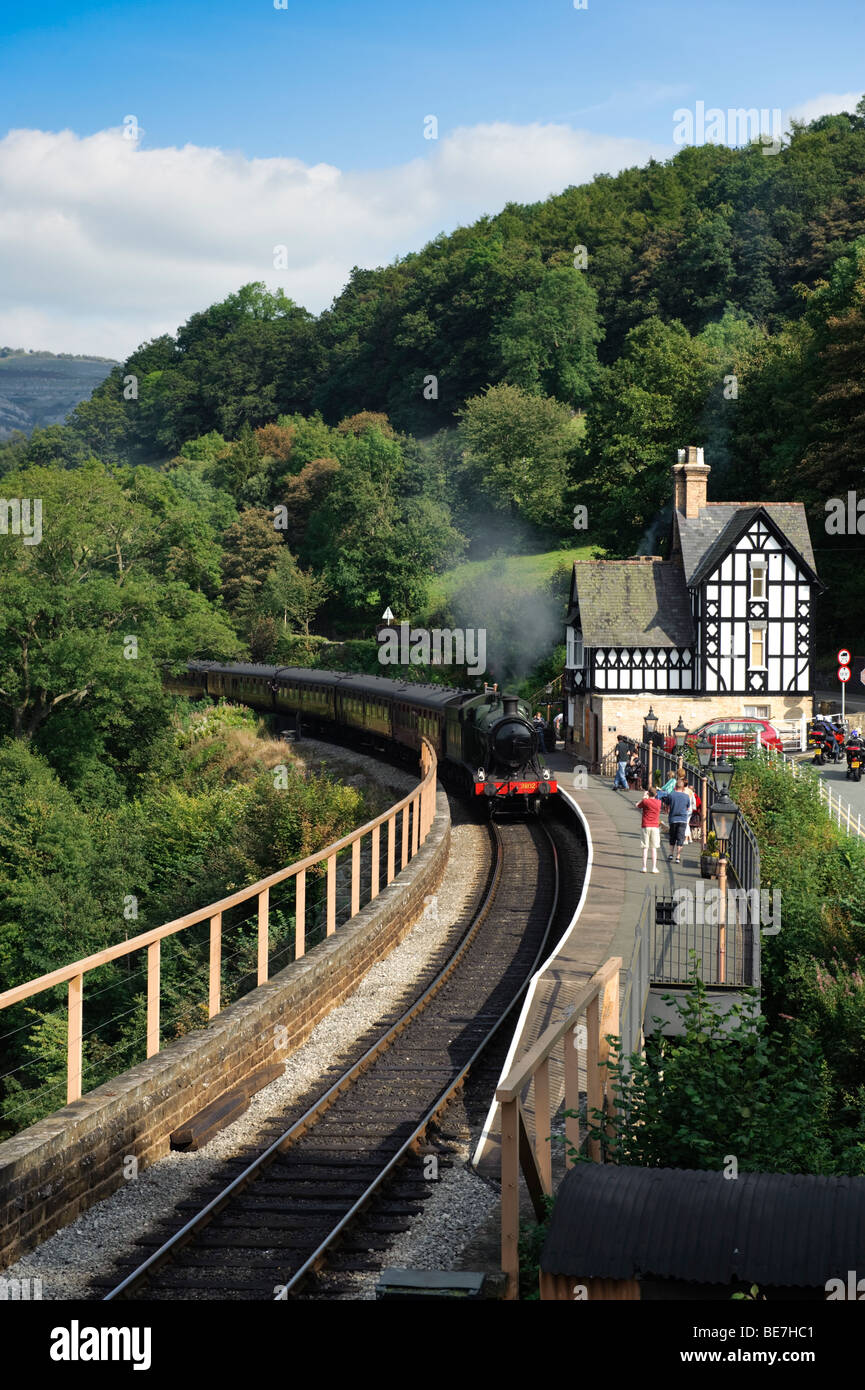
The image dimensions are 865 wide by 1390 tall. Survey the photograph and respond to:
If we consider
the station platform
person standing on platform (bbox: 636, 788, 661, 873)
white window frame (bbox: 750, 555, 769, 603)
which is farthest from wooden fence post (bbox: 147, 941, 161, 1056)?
white window frame (bbox: 750, 555, 769, 603)

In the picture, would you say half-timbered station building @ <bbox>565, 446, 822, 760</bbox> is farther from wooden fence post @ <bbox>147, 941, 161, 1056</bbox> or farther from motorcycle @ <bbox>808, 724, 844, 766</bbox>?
wooden fence post @ <bbox>147, 941, 161, 1056</bbox>

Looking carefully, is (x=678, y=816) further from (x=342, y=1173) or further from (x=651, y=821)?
(x=342, y=1173)

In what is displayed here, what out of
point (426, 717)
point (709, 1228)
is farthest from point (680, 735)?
point (709, 1228)

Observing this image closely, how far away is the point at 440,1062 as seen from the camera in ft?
42.2

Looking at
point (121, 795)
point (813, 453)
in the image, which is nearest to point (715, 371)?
point (813, 453)

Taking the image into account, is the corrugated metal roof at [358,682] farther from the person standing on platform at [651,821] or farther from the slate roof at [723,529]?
the person standing on platform at [651,821]

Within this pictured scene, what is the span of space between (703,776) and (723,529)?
20.2 meters

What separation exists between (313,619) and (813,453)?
32174mm

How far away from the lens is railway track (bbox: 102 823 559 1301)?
7895 millimetres

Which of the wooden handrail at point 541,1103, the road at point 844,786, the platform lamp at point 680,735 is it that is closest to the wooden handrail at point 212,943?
the wooden handrail at point 541,1103

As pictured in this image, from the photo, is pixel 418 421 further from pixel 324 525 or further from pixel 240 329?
pixel 240 329

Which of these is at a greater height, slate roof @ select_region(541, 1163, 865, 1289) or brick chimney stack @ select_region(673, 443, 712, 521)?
brick chimney stack @ select_region(673, 443, 712, 521)

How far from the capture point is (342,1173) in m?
9.82

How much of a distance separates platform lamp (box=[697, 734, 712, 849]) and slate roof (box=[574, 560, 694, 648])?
16.9 m
